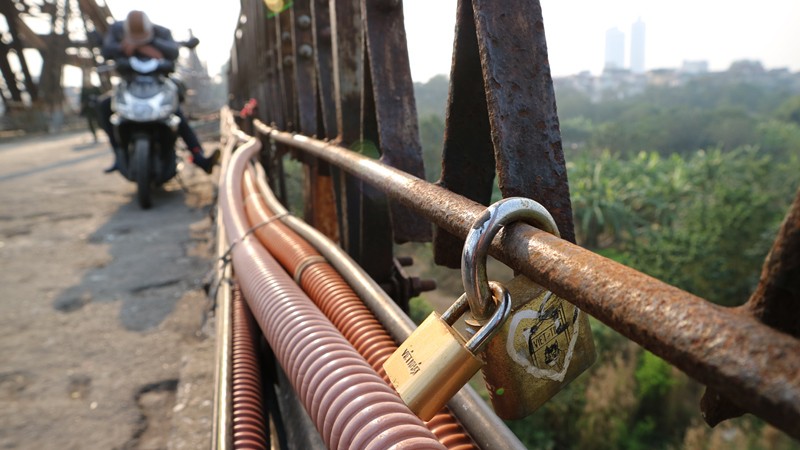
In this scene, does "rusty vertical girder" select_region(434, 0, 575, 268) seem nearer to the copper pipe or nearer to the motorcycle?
the copper pipe

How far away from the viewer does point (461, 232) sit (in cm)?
85

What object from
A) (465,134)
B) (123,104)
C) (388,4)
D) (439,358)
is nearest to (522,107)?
(465,134)

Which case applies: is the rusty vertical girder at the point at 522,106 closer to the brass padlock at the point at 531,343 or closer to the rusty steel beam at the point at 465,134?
Result: the rusty steel beam at the point at 465,134

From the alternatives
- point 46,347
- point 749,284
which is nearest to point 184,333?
point 46,347

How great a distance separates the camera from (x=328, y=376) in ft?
3.47

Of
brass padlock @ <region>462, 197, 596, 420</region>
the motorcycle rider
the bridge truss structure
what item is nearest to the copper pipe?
brass padlock @ <region>462, 197, 596, 420</region>

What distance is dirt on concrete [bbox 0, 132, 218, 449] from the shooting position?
2.15 metres

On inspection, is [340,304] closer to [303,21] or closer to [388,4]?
[388,4]

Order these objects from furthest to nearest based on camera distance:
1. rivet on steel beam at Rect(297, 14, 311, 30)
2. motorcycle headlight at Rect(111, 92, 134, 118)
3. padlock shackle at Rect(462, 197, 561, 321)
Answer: motorcycle headlight at Rect(111, 92, 134, 118)
rivet on steel beam at Rect(297, 14, 311, 30)
padlock shackle at Rect(462, 197, 561, 321)

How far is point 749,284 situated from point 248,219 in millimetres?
23312

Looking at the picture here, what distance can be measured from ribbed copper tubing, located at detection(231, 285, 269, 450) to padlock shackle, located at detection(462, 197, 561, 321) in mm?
A: 910

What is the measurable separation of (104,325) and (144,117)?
325cm

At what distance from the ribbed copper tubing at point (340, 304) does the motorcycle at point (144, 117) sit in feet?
12.9

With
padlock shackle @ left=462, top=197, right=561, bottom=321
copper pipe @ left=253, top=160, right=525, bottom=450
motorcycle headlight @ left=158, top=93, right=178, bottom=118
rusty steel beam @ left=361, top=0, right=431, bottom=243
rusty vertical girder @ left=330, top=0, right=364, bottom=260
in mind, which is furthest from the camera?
motorcycle headlight @ left=158, top=93, right=178, bottom=118
